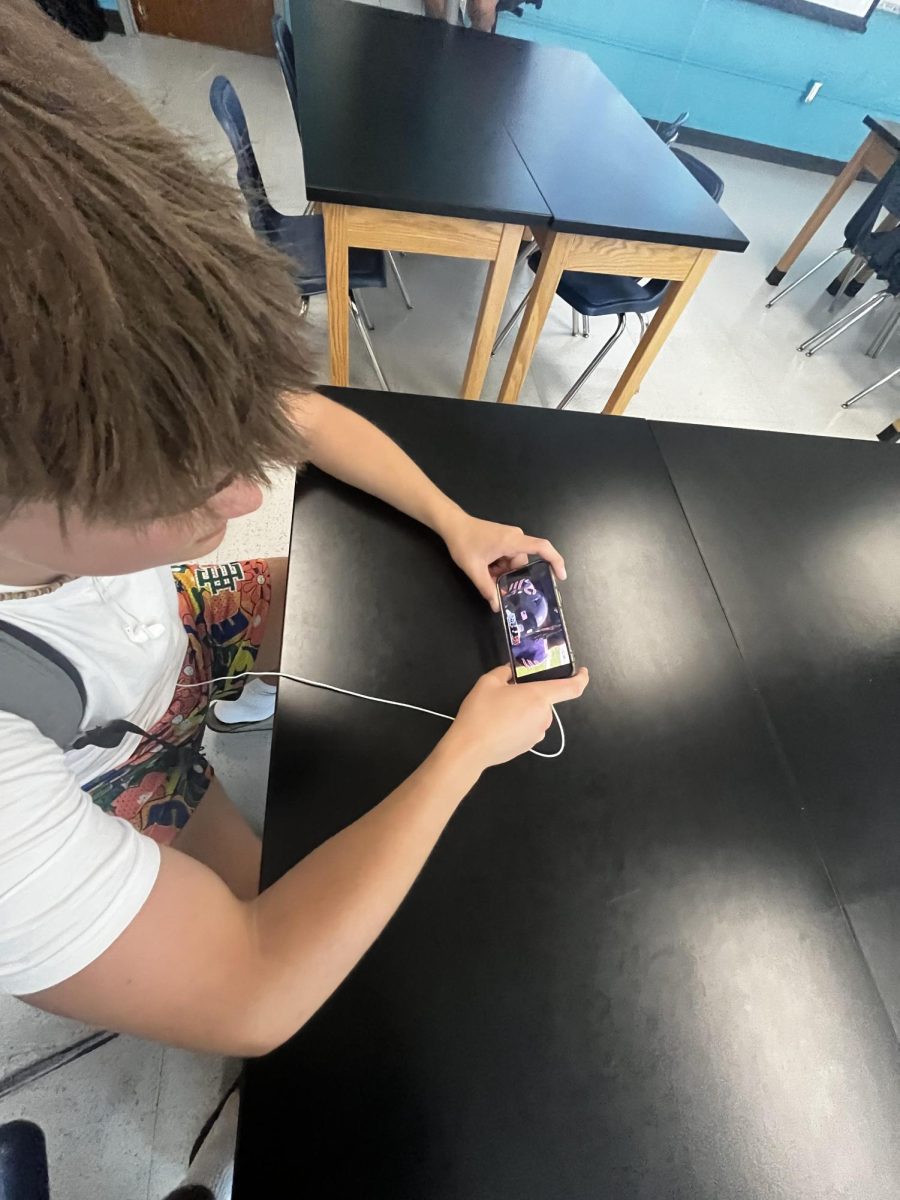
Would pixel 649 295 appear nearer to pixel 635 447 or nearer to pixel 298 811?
pixel 635 447

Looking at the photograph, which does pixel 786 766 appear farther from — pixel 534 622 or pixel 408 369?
pixel 408 369

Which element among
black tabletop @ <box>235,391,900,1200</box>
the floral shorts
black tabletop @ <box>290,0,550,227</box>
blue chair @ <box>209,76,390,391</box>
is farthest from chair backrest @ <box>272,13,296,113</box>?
the floral shorts

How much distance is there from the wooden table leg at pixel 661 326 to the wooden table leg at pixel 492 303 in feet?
1.43

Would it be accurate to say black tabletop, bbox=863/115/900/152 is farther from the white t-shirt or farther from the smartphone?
the white t-shirt

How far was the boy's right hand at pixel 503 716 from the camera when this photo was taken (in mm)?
556

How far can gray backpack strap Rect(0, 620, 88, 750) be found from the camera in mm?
406

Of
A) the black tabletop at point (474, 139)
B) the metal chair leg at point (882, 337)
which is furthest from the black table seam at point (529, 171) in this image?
the metal chair leg at point (882, 337)

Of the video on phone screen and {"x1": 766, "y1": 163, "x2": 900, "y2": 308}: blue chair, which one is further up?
the video on phone screen

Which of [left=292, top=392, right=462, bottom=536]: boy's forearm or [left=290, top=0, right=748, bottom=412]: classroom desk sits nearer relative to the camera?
[left=292, top=392, right=462, bottom=536]: boy's forearm

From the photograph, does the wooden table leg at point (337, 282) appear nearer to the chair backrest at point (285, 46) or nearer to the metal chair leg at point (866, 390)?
the chair backrest at point (285, 46)

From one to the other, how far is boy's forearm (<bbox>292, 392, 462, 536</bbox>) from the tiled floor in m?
0.11

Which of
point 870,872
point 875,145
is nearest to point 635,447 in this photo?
point 870,872

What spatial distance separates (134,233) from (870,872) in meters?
0.84

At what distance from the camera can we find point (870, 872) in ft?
2.08
